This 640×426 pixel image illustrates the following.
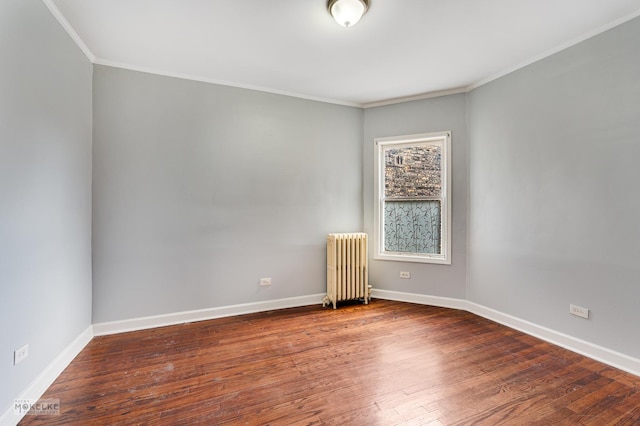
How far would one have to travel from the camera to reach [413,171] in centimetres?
383

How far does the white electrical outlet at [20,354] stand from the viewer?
65.8 inches

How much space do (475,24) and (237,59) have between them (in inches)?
87.0

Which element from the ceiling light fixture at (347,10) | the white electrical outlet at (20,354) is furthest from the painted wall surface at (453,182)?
the white electrical outlet at (20,354)

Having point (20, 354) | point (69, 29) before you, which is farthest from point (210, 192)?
point (20, 354)

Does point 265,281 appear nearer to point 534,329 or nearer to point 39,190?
point 39,190

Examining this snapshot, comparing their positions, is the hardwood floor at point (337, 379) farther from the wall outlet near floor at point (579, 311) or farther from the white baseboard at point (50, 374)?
the wall outlet near floor at point (579, 311)

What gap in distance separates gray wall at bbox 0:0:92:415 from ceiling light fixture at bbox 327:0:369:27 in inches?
78.6

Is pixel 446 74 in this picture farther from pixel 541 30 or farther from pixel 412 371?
pixel 412 371

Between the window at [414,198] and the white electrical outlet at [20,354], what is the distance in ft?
11.5

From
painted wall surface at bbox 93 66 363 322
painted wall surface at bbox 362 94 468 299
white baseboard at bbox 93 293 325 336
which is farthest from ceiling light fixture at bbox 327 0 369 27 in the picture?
white baseboard at bbox 93 293 325 336

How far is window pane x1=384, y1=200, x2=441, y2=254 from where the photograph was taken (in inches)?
148

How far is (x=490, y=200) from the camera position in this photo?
129 inches

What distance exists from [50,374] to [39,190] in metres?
1.35

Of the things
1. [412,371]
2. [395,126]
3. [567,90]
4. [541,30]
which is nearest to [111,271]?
[412,371]
